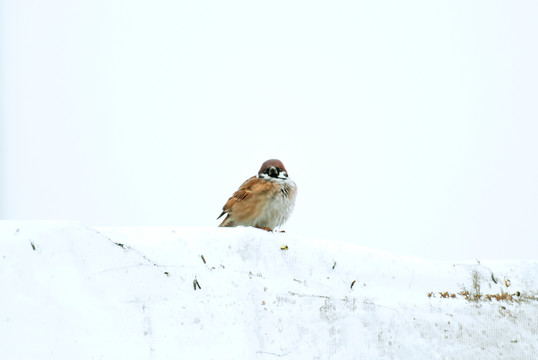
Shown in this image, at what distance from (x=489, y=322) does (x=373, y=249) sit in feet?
5.26

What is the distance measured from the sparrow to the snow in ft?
6.91

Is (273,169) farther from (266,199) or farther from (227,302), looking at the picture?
(227,302)

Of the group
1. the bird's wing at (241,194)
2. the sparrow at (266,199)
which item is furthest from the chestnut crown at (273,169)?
the bird's wing at (241,194)

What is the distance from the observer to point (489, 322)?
7.57 m

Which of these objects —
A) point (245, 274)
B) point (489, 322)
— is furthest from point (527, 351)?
point (245, 274)

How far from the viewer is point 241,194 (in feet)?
35.4

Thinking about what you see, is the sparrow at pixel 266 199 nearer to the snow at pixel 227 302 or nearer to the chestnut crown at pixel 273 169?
the chestnut crown at pixel 273 169

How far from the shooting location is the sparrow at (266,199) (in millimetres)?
10492

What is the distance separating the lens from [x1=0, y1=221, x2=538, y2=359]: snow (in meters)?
6.73

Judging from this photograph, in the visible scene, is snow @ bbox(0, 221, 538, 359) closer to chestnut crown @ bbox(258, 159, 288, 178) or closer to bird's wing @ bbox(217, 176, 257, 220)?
bird's wing @ bbox(217, 176, 257, 220)

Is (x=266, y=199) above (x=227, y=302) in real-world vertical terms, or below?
above

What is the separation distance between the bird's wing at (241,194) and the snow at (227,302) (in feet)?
7.71

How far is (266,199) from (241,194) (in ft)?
1.58

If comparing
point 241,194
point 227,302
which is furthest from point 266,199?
point 227,302
